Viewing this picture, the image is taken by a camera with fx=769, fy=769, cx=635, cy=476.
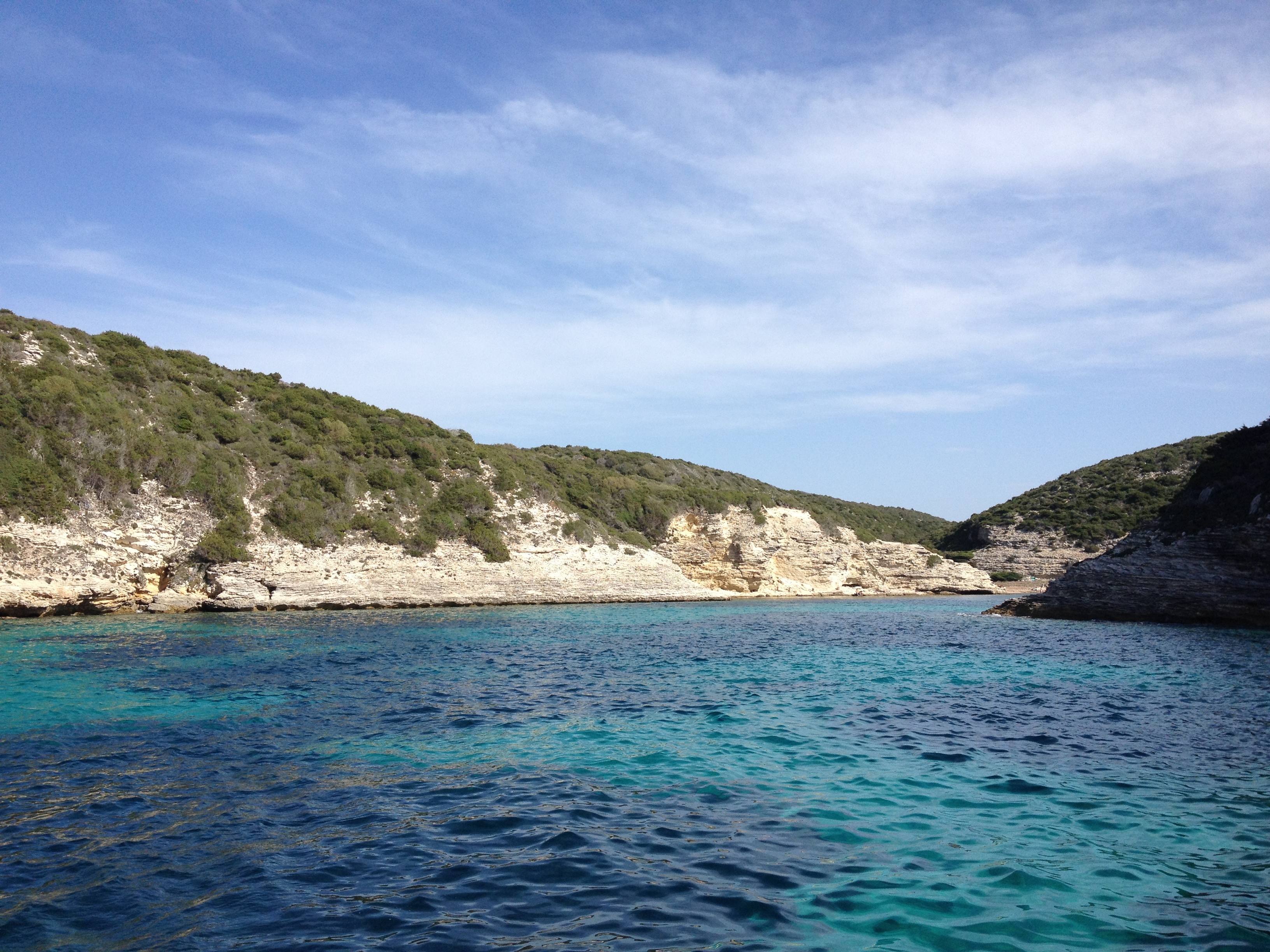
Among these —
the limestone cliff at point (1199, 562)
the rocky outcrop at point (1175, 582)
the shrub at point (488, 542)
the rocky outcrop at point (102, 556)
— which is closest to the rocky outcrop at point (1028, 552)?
the limestone cliff at point (1199, 562)

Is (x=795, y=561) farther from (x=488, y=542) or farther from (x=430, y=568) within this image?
(x=430, y=568)

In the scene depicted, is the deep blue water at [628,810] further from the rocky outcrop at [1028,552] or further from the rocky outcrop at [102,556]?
the rocky outcrop at [1028,552]

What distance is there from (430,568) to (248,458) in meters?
10.7

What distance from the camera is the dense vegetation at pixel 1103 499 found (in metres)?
66.6

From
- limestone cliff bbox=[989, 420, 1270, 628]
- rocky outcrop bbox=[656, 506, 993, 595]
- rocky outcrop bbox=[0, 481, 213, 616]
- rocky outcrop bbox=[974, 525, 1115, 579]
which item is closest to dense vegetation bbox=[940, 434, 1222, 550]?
rocky outcrop bbox=[974, 525, 1115, 579]

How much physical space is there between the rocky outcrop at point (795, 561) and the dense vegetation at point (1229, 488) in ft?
87.5

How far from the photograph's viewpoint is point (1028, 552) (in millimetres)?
72062

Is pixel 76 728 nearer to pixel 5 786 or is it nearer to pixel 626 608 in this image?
pixel 5 786

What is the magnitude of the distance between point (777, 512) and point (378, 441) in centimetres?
3078

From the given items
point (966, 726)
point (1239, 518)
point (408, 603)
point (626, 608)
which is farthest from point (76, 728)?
point (1239, 518)

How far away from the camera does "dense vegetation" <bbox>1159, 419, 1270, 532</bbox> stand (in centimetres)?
2927

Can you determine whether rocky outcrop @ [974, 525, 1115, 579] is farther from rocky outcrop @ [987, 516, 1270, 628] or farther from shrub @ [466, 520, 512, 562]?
shrub @ [466, 520, 512, 562]

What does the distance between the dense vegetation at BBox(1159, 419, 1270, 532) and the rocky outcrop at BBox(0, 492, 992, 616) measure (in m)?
27.2

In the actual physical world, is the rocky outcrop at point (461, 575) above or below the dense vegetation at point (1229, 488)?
below
